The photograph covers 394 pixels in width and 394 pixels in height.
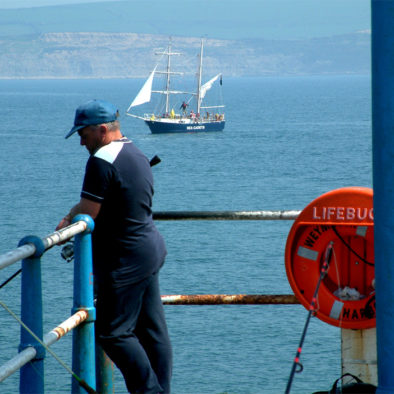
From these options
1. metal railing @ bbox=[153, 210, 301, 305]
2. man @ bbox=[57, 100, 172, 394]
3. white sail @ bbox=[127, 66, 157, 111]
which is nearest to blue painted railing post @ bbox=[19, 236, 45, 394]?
man @ bbox=[57, 100, 172, 394]

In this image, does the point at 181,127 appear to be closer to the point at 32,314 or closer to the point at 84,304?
the point at 84,304

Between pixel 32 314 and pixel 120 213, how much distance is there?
0.66 meters

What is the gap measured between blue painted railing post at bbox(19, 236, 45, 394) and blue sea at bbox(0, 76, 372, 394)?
44.2 ft

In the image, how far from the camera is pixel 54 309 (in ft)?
72.9

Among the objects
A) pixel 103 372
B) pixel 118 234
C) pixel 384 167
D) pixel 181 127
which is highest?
pixel 384 167

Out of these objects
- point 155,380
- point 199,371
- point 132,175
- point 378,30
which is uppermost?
point 378,30

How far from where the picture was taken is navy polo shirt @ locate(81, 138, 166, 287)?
317 centimetres

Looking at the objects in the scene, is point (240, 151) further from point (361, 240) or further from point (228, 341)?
point (361, 240)

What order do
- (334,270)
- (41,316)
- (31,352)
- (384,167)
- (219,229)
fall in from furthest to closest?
(219,229) < (334,270) < (41,316) < (31,352) < (384,167)

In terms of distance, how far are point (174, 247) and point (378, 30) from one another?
29.5 meters

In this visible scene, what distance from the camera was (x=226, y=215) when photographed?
372 centimetres

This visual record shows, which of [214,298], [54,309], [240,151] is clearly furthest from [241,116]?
[214,298]

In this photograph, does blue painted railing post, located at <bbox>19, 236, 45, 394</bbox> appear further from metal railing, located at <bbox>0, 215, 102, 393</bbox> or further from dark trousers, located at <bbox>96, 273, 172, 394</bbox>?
dark trousers, located at <bbox>96, 273, 172, 394</bbox>

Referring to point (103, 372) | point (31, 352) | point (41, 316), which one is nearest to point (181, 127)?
point (103, 372)
